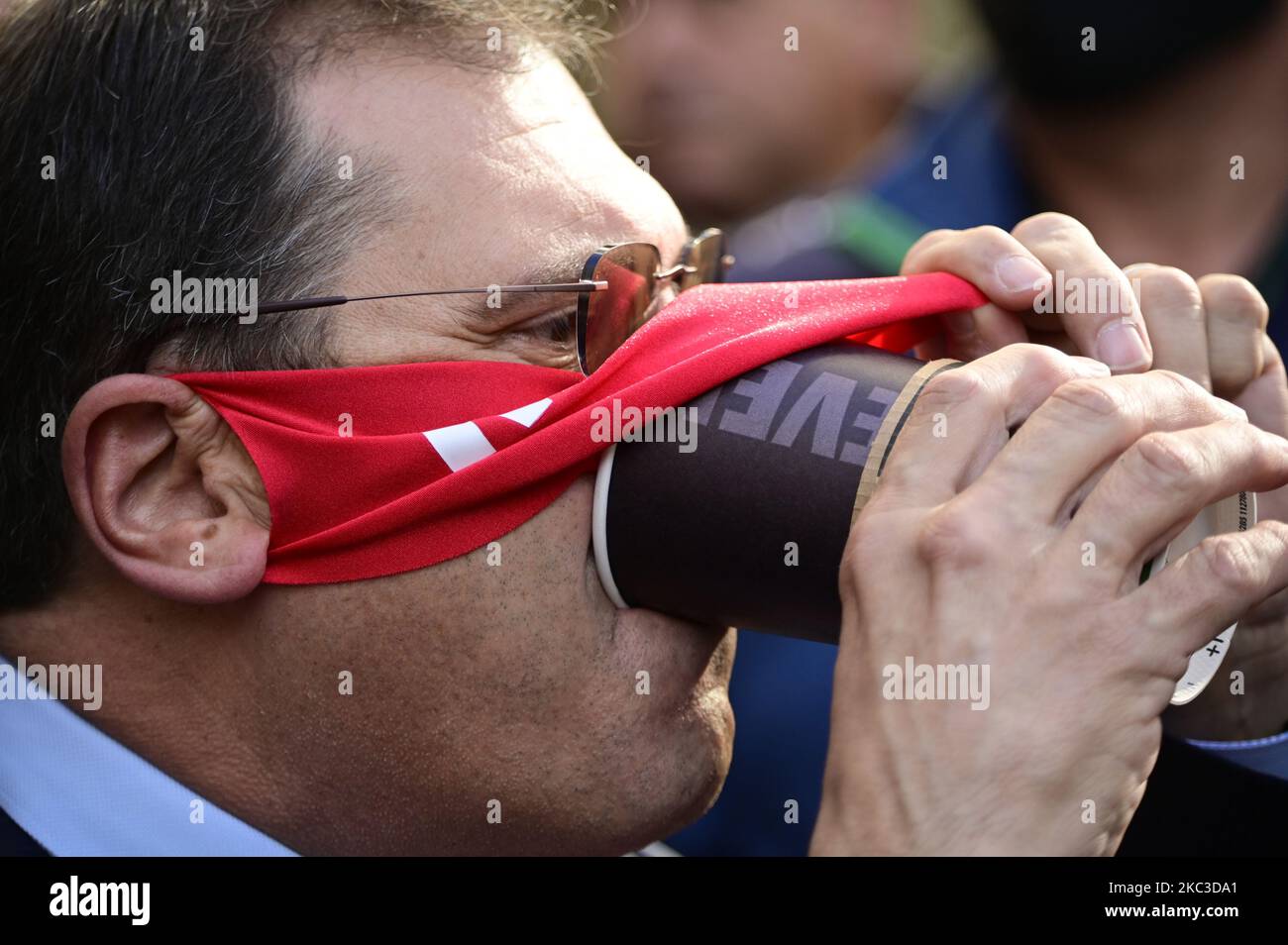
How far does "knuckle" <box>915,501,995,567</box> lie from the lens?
1.61 meters

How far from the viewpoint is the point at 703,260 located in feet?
7.71

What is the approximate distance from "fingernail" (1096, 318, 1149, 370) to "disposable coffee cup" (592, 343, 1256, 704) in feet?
0.89

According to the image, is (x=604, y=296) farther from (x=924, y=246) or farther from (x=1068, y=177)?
(x=1068, y=177)

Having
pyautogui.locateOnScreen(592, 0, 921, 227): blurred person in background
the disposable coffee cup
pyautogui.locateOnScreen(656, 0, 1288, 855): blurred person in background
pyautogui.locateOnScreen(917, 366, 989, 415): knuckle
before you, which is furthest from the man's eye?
pyautogui.locateOnScreen(592, 0, 921, 227): blurred person in background

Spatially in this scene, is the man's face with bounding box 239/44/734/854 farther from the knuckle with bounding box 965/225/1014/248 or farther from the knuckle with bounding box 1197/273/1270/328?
the knuckle with bounding box 1197/273/1270/328

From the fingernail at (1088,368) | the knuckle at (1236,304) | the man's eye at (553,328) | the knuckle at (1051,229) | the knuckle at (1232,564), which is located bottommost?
the knuckle at (1232,564)

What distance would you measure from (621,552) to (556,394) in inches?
9.0

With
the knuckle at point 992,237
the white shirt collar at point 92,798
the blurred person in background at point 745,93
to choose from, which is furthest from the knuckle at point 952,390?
the blurred person in background at point 745,93

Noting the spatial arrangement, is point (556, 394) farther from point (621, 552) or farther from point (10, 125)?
point (10, 125)

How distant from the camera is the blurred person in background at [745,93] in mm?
5055

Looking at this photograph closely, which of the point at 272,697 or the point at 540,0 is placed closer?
the point at 272,697

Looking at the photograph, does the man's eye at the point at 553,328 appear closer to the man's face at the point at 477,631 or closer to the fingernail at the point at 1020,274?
the man's face at the point at 477,631

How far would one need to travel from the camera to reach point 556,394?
1918 mm
